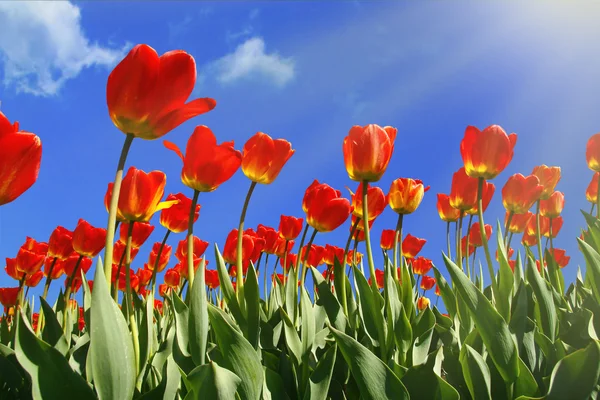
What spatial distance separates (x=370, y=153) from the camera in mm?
2170

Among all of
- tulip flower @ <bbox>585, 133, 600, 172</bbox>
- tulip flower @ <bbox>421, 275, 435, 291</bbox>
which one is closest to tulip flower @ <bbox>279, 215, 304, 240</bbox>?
tulip flower @ <bbox>585, 133, 600, 172</bbox>

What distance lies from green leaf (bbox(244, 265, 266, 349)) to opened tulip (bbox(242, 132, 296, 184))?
55cm

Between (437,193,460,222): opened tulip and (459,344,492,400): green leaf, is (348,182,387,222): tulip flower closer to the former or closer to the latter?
(437,193,460,222): opened tulip

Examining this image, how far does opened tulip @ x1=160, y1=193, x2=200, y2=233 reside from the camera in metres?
2.82

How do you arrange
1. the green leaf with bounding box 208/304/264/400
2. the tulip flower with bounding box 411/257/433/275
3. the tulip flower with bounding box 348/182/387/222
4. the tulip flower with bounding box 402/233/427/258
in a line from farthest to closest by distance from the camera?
the tulip flower with bounding box 411/257/433/275
the tulip flower with bounding box 402/233/427/258
the tulip flower with bounding box 348/182/387/222
the green leaf with bounding box 208/304/264/400

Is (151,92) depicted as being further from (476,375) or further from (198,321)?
(476,375)

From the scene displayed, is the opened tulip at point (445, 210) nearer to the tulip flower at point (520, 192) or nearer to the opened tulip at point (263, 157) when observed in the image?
the tulip flower at point (520, 192)

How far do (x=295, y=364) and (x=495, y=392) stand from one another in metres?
0.76

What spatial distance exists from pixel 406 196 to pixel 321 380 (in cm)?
135

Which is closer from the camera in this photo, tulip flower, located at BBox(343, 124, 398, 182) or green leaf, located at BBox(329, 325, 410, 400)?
green leaf, located at BBox(329, 325, 410, 400)

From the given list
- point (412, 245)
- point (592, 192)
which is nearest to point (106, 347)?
point (412, 245)

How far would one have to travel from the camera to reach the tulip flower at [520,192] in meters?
3.26

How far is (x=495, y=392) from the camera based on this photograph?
1874 mm

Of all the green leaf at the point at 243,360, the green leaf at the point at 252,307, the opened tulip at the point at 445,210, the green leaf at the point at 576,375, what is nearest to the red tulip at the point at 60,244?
the green leaf at the point at 252,307
